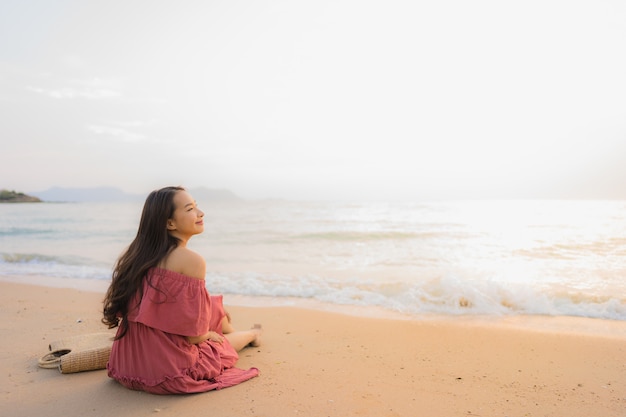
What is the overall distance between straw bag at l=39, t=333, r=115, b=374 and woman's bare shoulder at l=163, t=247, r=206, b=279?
1.38m

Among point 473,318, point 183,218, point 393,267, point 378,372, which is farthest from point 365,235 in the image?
point 183,218

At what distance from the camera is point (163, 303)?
3.01 meters

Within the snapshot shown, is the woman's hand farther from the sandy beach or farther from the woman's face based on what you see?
the woman's face

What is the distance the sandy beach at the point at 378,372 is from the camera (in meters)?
2.94

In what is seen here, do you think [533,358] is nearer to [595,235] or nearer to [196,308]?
[196,308]

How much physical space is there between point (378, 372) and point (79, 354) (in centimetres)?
265

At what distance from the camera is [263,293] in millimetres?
7379

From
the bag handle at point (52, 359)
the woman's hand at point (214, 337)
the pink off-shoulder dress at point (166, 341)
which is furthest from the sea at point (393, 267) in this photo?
the pink off-shoulder dress at point (166, 341)

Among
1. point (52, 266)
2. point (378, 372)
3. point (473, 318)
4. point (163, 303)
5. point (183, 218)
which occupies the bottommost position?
point (52, 266)

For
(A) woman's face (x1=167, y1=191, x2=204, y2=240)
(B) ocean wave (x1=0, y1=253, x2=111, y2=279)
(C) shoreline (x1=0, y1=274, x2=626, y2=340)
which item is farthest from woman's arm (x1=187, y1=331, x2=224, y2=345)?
(B) ocean wave (x1=0, y1=253, x2=111, y2=279)

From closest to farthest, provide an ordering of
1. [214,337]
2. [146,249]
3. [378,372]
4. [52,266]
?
1. [146,249]
2. [214,337]
3. [378,372]
4. [52,266]

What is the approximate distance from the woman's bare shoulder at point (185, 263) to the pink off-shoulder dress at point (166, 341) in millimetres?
39

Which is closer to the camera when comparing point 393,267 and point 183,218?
point 183,218

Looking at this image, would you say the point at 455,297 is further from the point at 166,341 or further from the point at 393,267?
the point at 166,341
